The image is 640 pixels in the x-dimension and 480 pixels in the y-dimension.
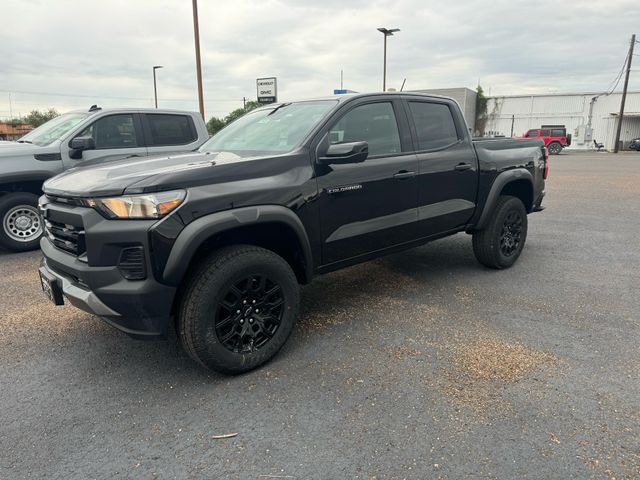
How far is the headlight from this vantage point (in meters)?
2.61

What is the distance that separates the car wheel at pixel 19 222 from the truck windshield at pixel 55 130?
83 centimetres

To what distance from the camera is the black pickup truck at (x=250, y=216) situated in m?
2.63

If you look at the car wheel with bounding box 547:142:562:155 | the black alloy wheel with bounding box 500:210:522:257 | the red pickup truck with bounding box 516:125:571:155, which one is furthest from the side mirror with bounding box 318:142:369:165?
the car wheel with bounding box 547:142:562:155

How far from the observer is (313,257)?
3.41m

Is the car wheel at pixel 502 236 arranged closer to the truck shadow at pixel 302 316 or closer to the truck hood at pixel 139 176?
the truck shadow at pixel 302 316

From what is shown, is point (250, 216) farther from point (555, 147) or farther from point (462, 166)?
point (555, 147)

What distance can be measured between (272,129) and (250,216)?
1.18 meters

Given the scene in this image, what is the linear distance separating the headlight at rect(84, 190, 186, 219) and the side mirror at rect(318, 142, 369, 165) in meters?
1.13

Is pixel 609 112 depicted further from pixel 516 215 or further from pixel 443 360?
pixel 443 360

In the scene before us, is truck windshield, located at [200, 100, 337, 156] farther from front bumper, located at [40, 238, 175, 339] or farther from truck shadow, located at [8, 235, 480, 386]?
truck shadow, located at [8, 235, 480, 386]

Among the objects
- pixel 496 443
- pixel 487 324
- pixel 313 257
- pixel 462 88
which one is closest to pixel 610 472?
pixel 496 443

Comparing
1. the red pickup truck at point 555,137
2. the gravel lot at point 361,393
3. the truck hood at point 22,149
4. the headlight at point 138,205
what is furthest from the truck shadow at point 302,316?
the red pickup truck at point 555,137

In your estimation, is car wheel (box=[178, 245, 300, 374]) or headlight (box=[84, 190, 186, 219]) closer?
headlight (box=[84, 190, 186, 219])

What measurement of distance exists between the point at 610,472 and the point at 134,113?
23.1 feet
